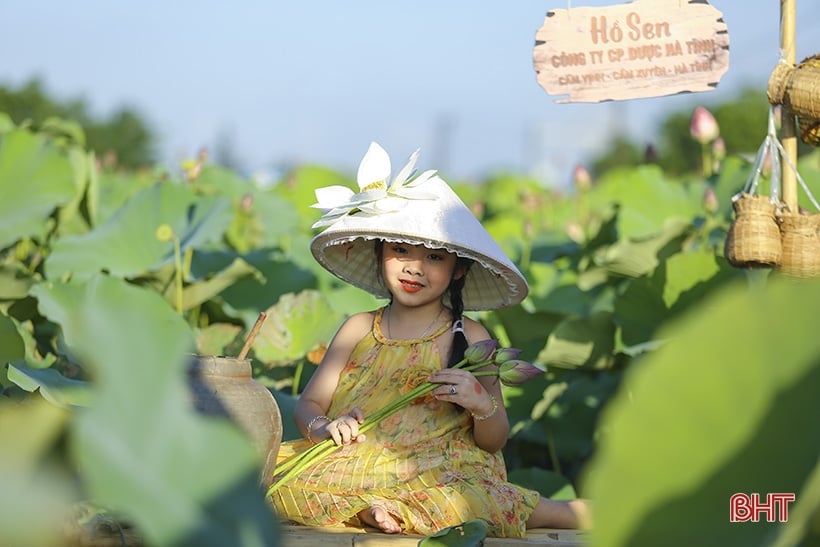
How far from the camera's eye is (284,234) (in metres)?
4.48

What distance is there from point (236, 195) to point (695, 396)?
4.06 metres

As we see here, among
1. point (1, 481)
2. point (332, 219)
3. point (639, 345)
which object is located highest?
point (1, 481)

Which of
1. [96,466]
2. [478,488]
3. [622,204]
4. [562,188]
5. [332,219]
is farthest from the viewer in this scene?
[562,188]

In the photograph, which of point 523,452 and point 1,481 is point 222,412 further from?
point 523,452

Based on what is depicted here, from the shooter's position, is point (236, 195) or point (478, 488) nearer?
point (478, 488)

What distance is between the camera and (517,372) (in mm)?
1784

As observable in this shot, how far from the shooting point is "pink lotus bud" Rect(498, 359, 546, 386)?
1.78m

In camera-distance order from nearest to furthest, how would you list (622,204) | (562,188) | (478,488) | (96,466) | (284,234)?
(96,466) < (478,488) < (622,204) < (284,234) < (562,188)

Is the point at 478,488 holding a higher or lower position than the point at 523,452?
higher

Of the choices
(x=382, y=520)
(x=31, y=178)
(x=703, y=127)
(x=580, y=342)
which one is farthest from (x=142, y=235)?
(x=382, y=520)

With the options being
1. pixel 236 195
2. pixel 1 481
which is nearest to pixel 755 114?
pixel 236 195

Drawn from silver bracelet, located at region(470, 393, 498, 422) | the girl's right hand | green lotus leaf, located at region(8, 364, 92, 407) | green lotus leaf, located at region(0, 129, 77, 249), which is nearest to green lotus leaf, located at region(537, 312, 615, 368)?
silver bracelet, located at region(470, 393, 498, 422)

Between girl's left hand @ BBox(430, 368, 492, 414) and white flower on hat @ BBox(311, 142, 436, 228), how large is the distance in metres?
0.33

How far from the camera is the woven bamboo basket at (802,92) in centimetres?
198
